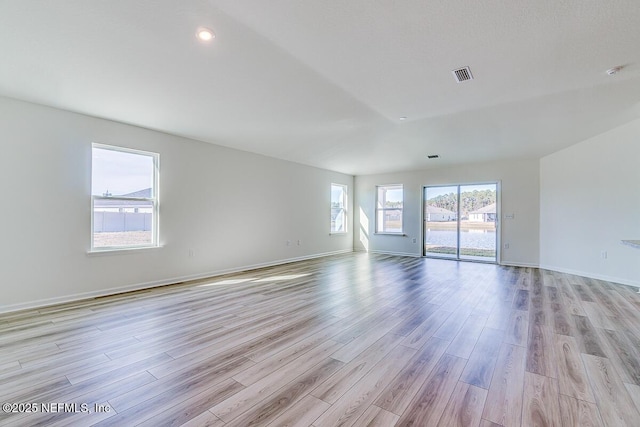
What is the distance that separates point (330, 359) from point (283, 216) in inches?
192

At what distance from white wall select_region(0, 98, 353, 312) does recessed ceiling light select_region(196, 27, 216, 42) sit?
102 inches

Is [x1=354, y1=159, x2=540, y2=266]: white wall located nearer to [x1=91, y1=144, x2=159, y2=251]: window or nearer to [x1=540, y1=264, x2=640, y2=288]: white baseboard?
[x1=540, y1=264, x2=640, y2=288]: white baseboard

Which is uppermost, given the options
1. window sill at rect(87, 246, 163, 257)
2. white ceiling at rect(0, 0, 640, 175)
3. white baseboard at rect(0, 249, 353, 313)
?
white ceiling at rect(0, 0, 640, 175)

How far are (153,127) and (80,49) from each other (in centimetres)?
194

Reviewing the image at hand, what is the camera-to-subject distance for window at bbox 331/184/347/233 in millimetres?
8742

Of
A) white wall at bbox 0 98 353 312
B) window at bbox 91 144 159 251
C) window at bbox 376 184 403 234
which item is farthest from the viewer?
window at bbox 376 184 403 234

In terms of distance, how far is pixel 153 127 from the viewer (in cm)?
451

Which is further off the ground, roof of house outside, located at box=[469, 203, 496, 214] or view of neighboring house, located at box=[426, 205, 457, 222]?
roof of house outside, located at box=[469, 203, 496, 214]

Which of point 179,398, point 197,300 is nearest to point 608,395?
point 179,398

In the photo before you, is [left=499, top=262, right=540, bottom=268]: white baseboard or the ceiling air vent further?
[left=499, top=262, right=540, bottom=268]: white baseboard

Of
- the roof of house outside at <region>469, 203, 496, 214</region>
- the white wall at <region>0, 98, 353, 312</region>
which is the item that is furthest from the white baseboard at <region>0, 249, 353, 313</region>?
the roof of house outside at <region>469, 203, 496, 214</region>

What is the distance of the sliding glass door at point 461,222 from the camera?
7.15 meters

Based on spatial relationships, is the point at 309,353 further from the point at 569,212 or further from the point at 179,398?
the point at 569,212

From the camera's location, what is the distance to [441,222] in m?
7.86
